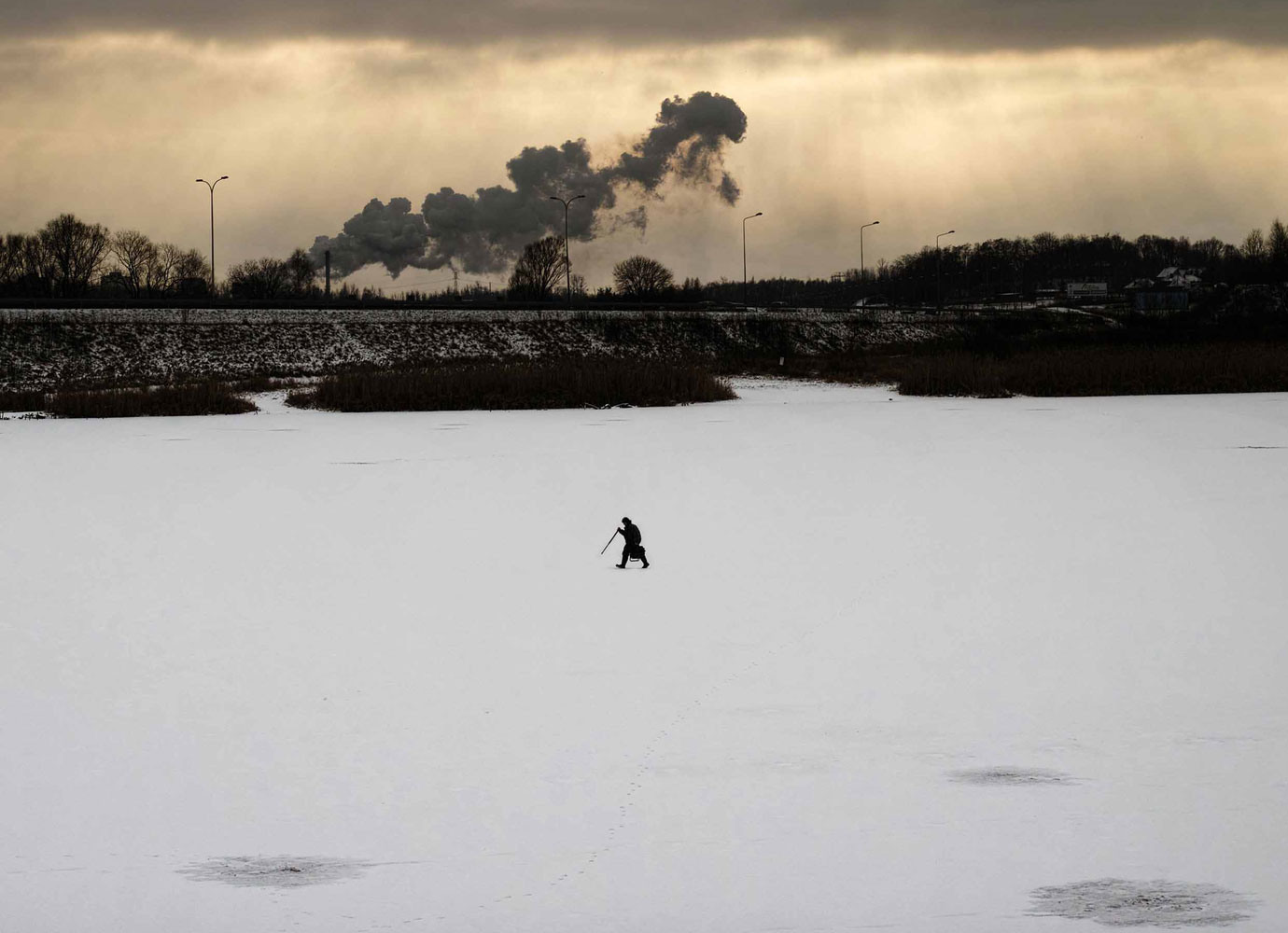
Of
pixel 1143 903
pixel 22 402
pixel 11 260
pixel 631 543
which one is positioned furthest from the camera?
pixel 11 260

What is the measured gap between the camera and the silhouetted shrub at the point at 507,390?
41.4 meters

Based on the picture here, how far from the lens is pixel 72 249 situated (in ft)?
352

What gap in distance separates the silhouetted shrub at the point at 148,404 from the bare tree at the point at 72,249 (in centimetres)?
7021

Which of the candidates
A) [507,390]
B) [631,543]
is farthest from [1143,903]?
[507,390]

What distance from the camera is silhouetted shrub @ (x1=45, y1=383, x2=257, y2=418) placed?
1547 inches

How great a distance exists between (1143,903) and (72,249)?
114650 mm

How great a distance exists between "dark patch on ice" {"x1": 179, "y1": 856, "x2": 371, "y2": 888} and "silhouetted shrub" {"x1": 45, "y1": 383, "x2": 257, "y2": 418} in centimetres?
3516

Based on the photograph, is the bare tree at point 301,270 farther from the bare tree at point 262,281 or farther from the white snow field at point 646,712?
the white snow field at point 646,712

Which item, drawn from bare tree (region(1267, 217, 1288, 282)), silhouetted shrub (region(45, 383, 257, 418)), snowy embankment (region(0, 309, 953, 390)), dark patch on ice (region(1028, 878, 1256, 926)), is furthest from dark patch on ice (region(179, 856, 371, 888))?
bare tree (region(1267, 217, 1288, 282))

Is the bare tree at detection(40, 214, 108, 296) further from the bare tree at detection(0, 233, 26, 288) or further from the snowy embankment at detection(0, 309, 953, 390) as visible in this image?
the snowy embankment at detection(0, 309, 953, 390)

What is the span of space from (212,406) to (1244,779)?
121 ft

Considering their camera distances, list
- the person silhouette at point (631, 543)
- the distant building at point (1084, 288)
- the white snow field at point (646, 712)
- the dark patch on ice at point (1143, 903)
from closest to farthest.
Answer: the dark patch on ice at point (1143, 903) → the white snow field at point (646, 712) → the person silhouette at point (631, 543) → the distant building at point (1084, 288)

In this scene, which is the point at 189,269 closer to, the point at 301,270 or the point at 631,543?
the point at 301,270

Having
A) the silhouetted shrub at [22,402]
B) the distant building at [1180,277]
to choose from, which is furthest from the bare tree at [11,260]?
the distant building at [1180,277]
